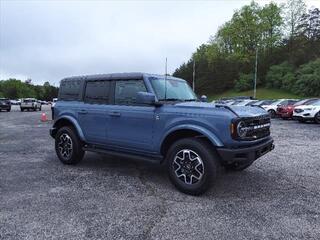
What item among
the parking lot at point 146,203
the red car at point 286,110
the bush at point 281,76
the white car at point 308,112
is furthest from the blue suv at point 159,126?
the bush at point 281,76

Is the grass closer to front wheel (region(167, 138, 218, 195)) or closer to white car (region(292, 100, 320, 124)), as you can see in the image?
white car (region(292, 100, 320, 124))

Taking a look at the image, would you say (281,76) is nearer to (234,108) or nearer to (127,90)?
(127,90)

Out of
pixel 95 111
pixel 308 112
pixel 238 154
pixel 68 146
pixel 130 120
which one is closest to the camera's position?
pixel 238 154

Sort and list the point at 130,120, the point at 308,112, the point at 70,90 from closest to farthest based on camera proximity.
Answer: the point at 130,120, the point at 70,90, the point at 308,112

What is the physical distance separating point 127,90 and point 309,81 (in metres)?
60.4

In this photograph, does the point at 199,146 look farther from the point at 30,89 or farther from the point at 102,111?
the point at 30,89

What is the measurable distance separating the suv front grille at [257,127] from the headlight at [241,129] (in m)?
0.05

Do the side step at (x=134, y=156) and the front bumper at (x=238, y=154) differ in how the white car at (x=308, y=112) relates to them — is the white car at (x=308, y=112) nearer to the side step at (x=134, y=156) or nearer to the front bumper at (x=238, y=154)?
the front bumper at (x=238, y=154)

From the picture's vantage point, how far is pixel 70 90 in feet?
25.9

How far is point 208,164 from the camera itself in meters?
5.39

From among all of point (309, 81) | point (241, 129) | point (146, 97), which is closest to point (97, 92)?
point (146, 97)

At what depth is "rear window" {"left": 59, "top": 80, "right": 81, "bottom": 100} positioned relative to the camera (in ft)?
25.4

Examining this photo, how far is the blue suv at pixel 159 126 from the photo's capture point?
5402mm

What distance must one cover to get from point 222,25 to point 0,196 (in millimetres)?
83685
